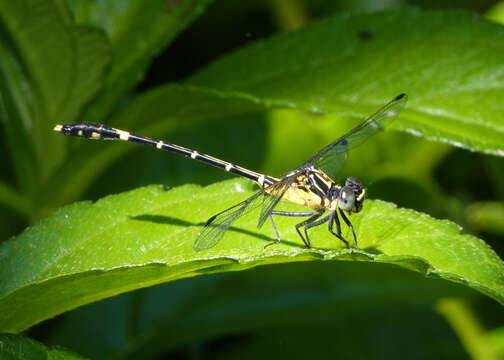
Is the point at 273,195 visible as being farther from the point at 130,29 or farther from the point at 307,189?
the point at 130,29

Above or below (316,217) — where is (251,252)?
below

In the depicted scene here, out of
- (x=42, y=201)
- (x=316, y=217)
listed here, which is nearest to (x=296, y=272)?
(x=316, y=217)

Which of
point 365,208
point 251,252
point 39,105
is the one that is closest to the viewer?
point 251,252

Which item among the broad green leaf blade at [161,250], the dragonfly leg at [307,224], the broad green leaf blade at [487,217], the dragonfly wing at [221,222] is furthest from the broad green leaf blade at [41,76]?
the broad green leaf blade at [487,217]

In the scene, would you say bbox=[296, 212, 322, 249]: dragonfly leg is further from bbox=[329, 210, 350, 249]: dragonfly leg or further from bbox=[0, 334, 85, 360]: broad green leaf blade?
bbox=[0, 334, 85, 360]: broad green leaf blade

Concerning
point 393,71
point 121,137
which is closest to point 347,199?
point 393,71

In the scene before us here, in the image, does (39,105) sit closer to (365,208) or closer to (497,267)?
(365,208)

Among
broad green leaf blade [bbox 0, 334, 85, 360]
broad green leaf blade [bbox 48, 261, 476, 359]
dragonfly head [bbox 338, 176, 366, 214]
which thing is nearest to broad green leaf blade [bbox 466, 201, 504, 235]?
broad green leaf blade [bbox 48, 261, 476, 359]

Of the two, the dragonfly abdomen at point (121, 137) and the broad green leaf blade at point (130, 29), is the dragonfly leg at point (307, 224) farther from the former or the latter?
the broad green leaf blade at point (130, 29)
